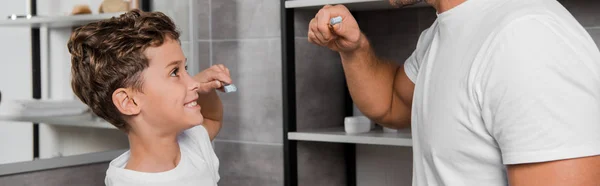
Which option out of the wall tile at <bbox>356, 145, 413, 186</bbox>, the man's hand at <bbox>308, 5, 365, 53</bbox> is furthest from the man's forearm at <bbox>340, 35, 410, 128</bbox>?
the wall tile at <bbox>356, 145, 413, 186</bbox>

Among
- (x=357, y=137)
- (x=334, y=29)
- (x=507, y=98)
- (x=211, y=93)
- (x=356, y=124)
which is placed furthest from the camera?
(x=356, y=124)

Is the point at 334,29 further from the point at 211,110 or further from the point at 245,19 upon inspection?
the point at 245,19

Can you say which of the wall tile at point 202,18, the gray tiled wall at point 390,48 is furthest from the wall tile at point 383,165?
the wall tile at point 202,18

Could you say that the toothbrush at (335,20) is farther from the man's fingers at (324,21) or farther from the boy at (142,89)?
the boy at (142,89)

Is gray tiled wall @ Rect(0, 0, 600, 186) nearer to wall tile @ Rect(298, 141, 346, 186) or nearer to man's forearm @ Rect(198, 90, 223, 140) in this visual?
wall tile @ Rect(298, 141, 346, 186)

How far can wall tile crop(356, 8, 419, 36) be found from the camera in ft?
7.54

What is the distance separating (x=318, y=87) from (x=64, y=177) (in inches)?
29.8

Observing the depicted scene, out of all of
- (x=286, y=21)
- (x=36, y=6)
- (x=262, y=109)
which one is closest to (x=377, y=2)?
(x=286, y=21)

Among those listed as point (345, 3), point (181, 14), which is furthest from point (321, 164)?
point (181, 14)

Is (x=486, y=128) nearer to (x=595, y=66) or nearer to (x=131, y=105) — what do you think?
(x=595, y=66)

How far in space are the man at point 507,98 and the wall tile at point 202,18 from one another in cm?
103

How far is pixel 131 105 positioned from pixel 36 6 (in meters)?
0.65

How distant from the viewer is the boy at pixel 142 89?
147 centimetres

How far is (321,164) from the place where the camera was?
2.34 meters
